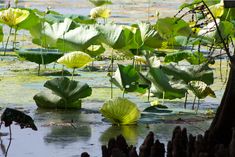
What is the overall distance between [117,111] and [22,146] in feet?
2.79

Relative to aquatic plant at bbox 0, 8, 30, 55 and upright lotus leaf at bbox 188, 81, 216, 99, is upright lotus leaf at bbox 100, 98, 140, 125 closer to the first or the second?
upright lotus leaf at bbox 188, 81, 216, 99

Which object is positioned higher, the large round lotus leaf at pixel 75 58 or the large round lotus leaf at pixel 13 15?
the large round lotus leaf at pixel 13 15

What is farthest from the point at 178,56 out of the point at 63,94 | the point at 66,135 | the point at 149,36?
the point at 66,135

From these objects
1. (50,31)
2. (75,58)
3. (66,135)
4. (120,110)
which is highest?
(50,31)

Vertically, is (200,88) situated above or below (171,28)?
below

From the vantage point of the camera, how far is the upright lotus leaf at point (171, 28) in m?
8.11

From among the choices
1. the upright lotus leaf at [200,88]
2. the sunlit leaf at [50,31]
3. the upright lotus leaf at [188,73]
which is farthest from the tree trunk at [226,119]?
the sunlit leaf at [50,31]

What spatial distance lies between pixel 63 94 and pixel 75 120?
1.27ft

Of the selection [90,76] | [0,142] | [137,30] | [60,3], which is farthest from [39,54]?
[60,3]

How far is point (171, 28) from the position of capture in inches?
325

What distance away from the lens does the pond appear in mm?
5215

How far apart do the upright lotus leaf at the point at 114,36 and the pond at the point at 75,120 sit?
0.38 m

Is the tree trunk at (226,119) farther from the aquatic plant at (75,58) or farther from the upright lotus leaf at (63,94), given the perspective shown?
the aquatic plant at (75,58)

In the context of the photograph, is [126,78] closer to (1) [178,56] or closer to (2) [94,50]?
(1) [178,56]
